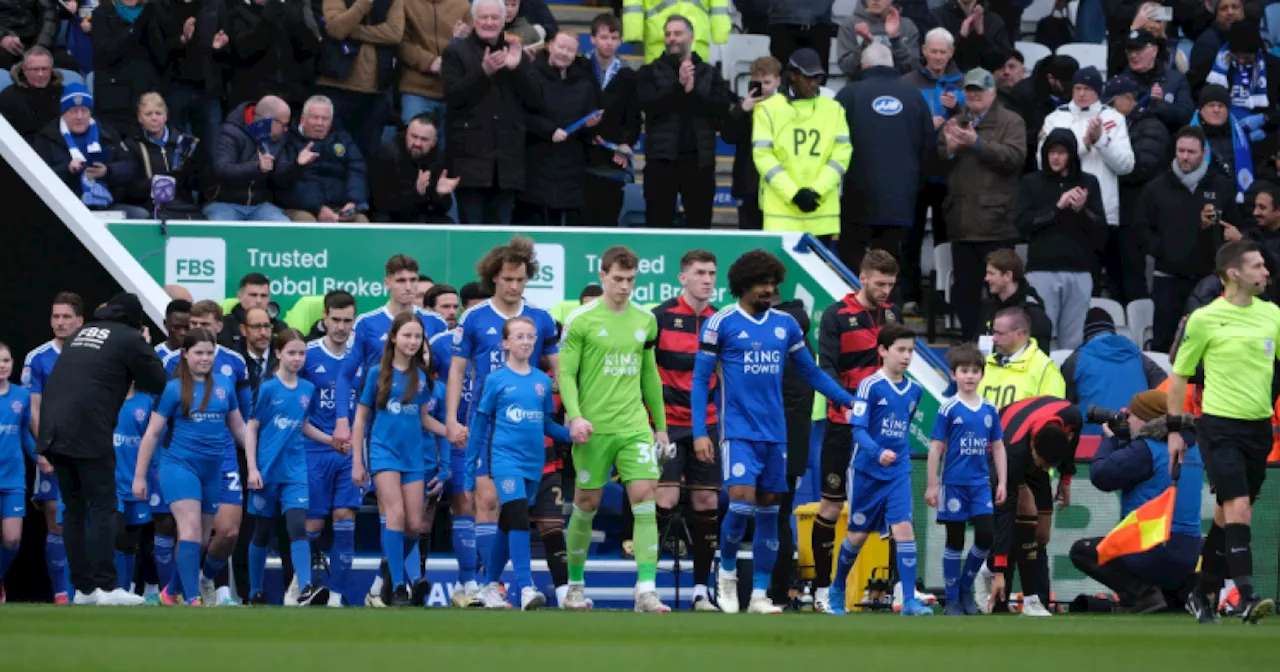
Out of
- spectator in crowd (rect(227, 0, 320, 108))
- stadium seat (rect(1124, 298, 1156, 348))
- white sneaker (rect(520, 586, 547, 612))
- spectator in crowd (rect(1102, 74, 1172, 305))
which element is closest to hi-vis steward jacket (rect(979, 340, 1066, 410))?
white sneaker (rect(520, 586, 547, 612))

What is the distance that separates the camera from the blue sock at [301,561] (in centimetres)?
1463

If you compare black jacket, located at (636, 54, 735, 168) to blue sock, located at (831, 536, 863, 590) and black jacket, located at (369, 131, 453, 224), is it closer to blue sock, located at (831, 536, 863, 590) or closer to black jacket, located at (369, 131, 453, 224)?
black jacket, located at (369, 131, 453, 224)

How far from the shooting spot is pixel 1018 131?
→ 1859 cm

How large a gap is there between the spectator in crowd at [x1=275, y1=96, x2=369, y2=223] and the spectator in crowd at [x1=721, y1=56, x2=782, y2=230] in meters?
3.12

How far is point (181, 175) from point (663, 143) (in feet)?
12.9

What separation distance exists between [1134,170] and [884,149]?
290 centimetres

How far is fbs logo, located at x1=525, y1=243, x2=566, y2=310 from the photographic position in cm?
1669

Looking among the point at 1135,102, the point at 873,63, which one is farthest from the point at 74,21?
the point at 1135,102

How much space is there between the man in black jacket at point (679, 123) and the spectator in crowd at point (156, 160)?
3.76 m

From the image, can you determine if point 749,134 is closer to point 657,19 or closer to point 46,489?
point 657,19

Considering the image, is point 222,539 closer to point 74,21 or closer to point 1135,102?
point 74,21

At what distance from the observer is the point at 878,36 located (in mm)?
19672

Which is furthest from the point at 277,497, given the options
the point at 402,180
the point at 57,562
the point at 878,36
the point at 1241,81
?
the point at 1241,81

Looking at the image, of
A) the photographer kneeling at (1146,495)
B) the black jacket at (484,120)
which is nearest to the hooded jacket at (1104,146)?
the photographer kneeling at (1146,495)
